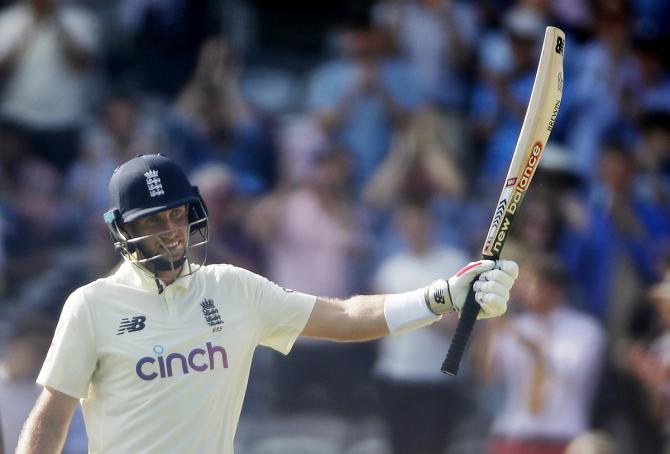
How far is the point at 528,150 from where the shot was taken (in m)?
4.75

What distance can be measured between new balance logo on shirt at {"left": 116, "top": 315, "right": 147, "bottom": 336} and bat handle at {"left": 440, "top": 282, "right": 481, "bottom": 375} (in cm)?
108

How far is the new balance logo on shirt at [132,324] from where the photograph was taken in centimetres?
448

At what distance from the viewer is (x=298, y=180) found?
9078mm

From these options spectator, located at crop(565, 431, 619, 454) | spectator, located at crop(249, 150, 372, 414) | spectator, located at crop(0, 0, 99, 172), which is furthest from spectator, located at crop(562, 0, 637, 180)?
spectator, located at crop(0, 0, 99, 172)

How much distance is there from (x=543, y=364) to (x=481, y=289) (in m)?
3.65

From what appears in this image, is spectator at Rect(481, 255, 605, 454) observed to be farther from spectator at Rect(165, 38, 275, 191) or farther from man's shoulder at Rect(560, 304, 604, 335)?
spectator at Rect(165, 38, 275, 191)

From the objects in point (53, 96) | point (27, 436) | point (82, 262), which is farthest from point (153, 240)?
point (53, 96)

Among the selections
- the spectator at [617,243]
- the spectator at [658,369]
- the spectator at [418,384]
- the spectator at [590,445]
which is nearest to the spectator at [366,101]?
the spectator at [418,384]

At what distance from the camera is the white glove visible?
448 cm

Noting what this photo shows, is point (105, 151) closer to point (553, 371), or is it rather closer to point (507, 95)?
point (507, 95)

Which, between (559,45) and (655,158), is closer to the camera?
(559,45)

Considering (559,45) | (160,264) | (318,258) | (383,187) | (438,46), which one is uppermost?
(438,46)

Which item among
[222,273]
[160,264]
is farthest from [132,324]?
[222,273]

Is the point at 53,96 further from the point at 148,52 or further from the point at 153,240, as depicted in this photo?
the point at 153,240
